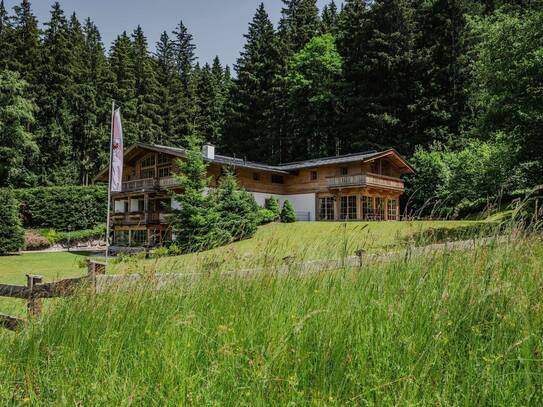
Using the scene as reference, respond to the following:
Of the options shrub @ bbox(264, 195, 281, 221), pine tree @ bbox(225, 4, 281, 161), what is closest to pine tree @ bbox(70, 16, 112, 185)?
pine tree @ bbox(225, 4, 281, 161)

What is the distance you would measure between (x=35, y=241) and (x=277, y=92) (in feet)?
101

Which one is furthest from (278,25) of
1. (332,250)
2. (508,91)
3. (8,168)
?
(332,250)

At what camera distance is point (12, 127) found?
3909 cm

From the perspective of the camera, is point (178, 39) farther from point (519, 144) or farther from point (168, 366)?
point (168, 366)

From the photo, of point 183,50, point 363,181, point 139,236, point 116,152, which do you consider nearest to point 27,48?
point 183,50

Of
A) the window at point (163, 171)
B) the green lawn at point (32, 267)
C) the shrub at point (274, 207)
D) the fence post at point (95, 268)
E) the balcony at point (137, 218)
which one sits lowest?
the green lawn at point (32, 267)

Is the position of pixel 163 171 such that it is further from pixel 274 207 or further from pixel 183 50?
pixel 183 50

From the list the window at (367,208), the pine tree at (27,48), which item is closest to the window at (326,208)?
the window at (367,208)

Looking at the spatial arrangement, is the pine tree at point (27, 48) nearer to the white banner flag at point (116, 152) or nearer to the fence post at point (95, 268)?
the white banner flag at point (116, 152)

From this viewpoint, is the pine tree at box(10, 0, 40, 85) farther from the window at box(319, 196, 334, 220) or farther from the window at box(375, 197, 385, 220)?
the window at box(375, 197, 385, 220)

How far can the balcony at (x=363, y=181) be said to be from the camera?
31.3 metres

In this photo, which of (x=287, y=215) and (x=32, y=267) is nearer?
(x=32, y=267)

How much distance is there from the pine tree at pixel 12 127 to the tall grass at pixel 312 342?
42372mm

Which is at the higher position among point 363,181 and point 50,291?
point 363,181
